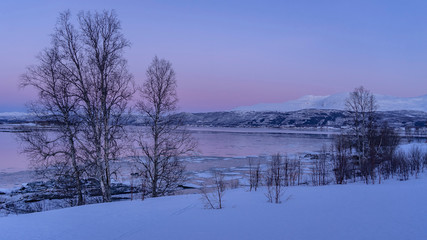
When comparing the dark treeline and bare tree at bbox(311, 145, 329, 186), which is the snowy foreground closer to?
the dark treeline

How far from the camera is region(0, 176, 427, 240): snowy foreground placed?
17.7 feet

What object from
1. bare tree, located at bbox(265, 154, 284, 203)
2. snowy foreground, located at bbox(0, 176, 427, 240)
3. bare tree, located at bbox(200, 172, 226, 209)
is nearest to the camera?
snowy foreground, located at bbox(0, 176, 427, 240)

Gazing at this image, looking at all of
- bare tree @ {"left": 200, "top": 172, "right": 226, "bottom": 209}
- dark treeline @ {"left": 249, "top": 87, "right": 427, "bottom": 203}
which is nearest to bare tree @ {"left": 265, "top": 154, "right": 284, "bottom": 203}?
dark treeline @ {"left": 249, "top": 87, "right": 427, "bottom": 203}

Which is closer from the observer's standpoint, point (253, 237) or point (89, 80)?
point (253, 237)

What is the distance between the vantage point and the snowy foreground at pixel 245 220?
5.39 metres

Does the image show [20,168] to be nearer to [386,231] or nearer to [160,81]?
[160,81]

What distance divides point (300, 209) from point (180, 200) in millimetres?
4562

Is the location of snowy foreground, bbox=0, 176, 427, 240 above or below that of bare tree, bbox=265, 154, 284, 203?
above

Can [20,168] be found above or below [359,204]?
below

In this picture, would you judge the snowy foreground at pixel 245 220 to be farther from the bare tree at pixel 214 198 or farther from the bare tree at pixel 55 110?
the bare tree at pixel 55 110

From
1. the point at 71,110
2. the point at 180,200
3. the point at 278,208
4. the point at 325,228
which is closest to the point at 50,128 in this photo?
the point at 71,110

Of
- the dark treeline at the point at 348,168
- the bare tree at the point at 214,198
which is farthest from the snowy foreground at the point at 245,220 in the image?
the dark treeline at the point at 348,168

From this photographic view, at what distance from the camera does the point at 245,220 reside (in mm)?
6473

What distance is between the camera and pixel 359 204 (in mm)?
7695
